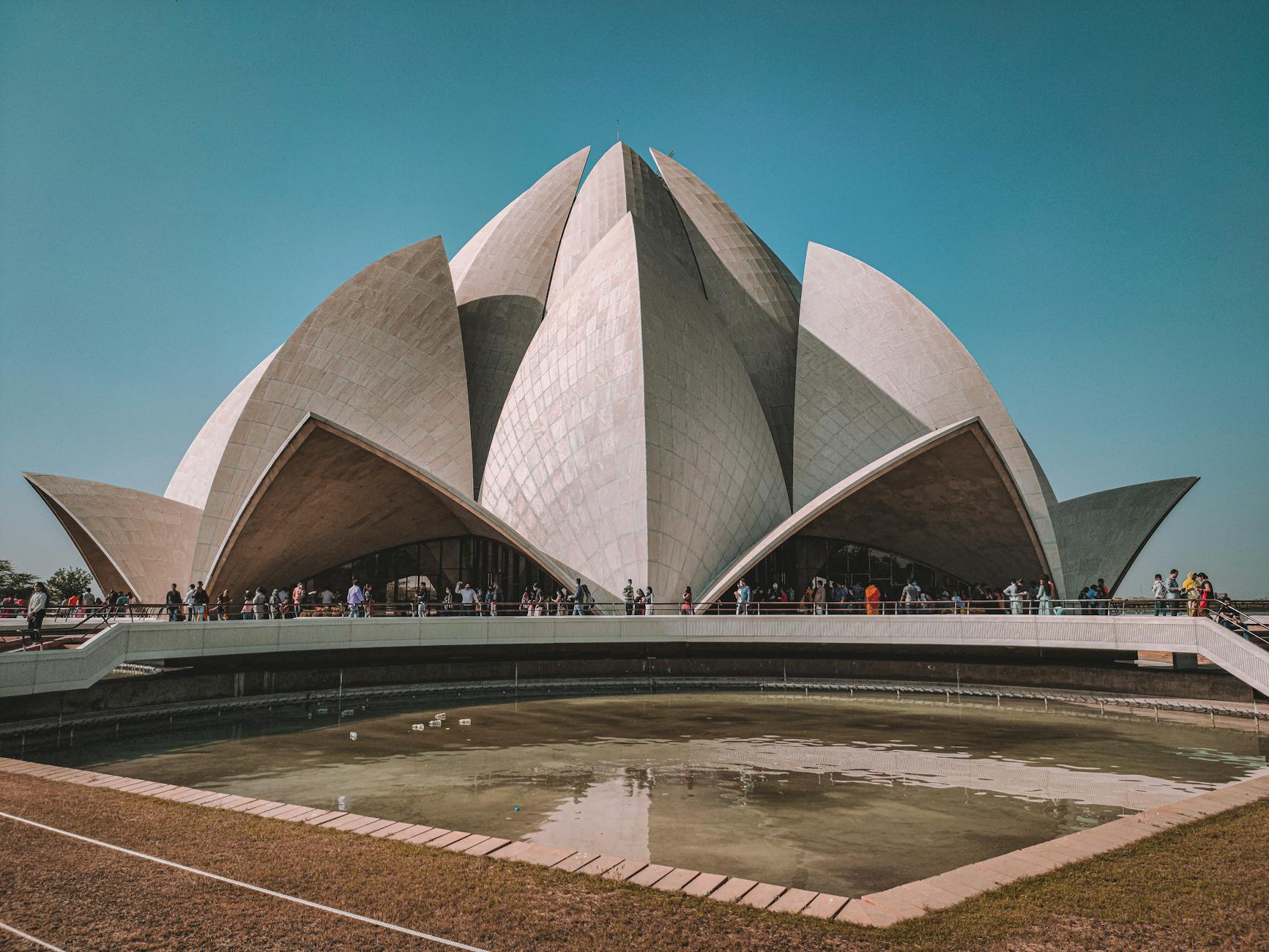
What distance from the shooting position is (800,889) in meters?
4.59

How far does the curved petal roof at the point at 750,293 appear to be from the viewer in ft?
96.8

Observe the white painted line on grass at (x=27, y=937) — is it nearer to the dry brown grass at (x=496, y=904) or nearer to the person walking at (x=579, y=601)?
the dry brown grass at (x=496, y=904)

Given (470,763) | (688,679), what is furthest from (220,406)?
(470,763)

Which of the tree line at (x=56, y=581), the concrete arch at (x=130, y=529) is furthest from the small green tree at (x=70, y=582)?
the concrete arch at (x=130, y=529)

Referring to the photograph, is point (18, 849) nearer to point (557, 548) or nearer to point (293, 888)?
point (293, 888)

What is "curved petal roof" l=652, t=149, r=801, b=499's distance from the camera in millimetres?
29500

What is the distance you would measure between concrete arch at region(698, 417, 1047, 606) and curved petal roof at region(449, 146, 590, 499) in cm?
1142

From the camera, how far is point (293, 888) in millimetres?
4113

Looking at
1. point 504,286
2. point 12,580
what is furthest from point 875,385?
point 12,580

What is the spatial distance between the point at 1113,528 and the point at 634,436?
1876cm

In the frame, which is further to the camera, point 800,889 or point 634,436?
point 634,436

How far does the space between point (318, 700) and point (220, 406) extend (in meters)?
21.0

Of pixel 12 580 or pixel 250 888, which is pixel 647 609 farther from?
pixel 12 580

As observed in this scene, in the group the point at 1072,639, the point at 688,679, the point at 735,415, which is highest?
the point at 735,415
